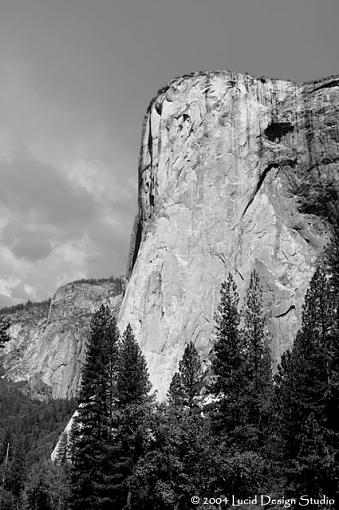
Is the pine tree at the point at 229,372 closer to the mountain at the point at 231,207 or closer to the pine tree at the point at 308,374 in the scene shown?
the pine tree at the point at 308,374

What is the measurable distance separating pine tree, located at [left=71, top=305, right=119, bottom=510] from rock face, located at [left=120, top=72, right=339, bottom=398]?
15.8 metres

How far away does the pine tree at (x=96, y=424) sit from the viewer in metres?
32.4

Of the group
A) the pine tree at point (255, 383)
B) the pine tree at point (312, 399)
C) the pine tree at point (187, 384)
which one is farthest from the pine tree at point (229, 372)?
the pine tree at point (187, 384)

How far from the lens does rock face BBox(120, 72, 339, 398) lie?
56750 millimetres

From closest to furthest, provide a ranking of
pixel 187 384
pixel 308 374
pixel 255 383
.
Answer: pixel 308 374 → pixel 255 383 → pixel 187 384

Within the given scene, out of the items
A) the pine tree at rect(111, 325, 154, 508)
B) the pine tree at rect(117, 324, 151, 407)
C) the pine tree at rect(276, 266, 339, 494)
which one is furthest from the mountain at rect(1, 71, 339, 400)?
the pine tree at rect(276, 266, 339, 494)

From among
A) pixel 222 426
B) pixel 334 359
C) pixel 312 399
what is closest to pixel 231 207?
pixel 222 426

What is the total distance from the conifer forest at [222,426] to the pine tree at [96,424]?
0.24 ft

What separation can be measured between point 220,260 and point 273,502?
129 ft

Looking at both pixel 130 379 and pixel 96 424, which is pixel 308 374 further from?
pixel 96 424

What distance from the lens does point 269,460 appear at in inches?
1208

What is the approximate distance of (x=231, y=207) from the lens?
62.0m

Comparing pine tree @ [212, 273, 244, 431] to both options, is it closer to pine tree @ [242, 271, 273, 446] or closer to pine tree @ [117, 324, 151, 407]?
pine tree @ [242, 271, 273, 446]

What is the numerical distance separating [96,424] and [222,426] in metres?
8.86
